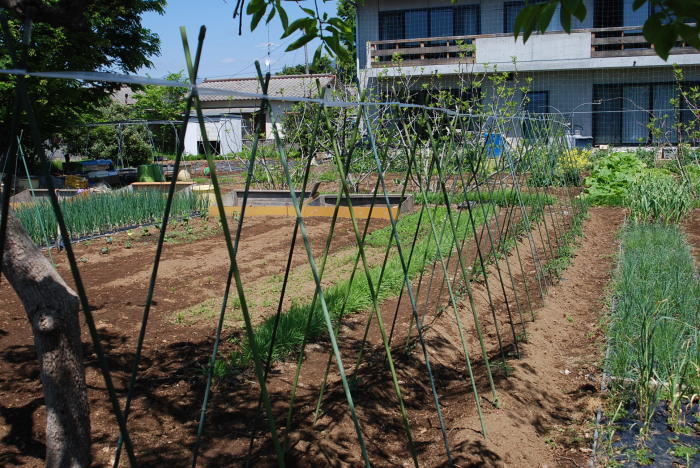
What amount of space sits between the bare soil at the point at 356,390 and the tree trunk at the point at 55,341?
0.62 meters

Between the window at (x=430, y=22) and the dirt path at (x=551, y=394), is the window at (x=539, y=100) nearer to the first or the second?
the window at (x=430, y=22)

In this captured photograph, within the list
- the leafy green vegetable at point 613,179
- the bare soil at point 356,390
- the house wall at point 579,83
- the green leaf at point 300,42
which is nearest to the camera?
the green leaf at point 300,42

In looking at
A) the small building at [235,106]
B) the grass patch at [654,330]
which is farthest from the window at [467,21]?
the grass patch at [654,330]

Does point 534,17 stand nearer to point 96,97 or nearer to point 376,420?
point 376,420

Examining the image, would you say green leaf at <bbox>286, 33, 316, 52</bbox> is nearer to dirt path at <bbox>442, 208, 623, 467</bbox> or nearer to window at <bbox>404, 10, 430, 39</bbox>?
dirt path at <bbox>442, 208, 623, 467</bbox>

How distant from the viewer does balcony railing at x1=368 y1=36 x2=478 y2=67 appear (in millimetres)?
19484

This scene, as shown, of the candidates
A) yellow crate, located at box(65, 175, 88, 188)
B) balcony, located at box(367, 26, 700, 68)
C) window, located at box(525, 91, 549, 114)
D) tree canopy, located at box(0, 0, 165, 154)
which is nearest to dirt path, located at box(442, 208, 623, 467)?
tree canopy, located at box(0, 0, 165, 154)

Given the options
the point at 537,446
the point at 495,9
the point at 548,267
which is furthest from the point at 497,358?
the point at 495,9

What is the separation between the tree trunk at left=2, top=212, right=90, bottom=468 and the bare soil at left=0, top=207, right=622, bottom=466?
2.02 ft

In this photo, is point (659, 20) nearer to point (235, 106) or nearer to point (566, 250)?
point (566, 250)

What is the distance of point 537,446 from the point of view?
3732mm

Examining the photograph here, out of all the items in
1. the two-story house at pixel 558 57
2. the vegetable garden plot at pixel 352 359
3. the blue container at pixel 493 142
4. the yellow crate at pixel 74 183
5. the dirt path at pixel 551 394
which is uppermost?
the two-story house at pixel 558 57

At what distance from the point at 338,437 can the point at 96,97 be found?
1634 centimetres

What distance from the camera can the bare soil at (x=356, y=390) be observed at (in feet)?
11.6
